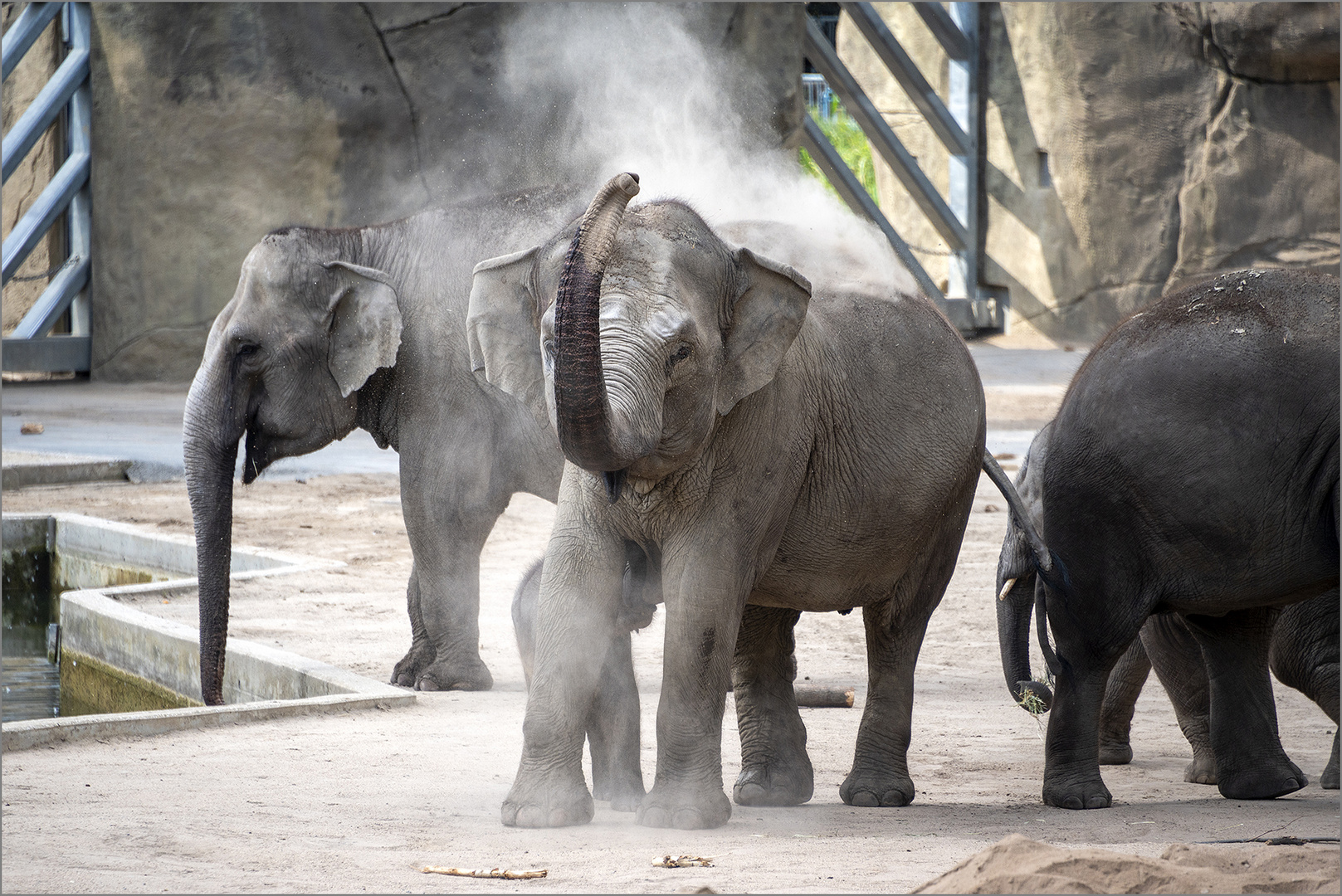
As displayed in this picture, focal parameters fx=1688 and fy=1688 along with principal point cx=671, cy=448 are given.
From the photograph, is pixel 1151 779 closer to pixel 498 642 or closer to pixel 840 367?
pixel 840 367

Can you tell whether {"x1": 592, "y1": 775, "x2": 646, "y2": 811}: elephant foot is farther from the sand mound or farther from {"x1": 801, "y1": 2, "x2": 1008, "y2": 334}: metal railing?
{"x1": 801, "y1": 2, "x2": 1008, "y2": 334}: metal railing

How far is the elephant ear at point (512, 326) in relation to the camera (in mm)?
4570

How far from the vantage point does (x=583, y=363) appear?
384 centimetres

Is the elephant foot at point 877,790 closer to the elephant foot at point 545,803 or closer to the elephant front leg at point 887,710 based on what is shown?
the elephant front leg at point 887,710

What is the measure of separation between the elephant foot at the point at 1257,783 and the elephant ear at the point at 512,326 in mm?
2448

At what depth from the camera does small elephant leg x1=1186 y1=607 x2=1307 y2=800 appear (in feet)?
17.2

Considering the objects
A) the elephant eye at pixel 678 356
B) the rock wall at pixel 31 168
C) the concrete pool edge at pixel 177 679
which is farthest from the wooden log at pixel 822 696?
the rock wall at pixel 31 168

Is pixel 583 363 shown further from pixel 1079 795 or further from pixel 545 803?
pixel 1079 795

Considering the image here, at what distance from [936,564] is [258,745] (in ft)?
7.38

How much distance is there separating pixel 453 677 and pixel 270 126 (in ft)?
42.0

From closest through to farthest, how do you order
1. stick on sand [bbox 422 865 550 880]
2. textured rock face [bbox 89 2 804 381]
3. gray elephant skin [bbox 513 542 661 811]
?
stick on sand [bbox 422 865 550 880]
gray elephant skin [bbox 513 542 661 811]
textured rock face [bbox 89 2 804 381]

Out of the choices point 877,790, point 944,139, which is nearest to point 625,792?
point 877,790

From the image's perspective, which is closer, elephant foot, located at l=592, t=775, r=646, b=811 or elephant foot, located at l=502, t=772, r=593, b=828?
elephant foot, located at l=502, t=772, r=593, b=828

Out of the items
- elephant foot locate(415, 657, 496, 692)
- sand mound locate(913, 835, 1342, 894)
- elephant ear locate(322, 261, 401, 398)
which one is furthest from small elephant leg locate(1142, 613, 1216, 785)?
elephant ear locate(322, 261, 401, 398)
